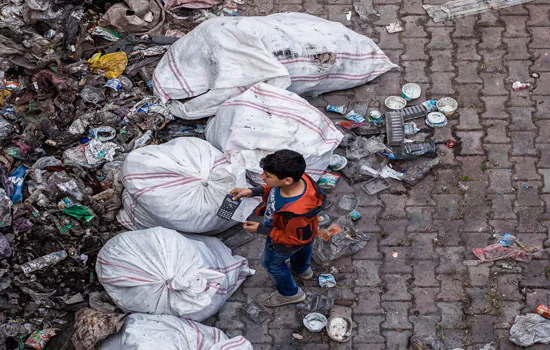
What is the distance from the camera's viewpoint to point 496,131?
4488 millimetres

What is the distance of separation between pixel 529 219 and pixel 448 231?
1.77 feet

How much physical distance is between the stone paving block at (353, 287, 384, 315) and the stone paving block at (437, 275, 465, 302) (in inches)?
14.6

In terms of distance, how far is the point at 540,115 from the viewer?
4.54 m

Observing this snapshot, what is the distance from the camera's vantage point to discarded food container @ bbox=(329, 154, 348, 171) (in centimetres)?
434

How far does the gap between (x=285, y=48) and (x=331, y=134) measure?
69 cm

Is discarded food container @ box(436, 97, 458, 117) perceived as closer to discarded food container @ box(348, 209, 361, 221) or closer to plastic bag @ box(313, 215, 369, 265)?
discarded food container @ box(348, 209, 361, 221)

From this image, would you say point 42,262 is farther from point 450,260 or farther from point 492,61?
point 492,61

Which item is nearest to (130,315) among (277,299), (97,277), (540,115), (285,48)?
(97,277)

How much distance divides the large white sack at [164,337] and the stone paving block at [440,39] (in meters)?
2.85

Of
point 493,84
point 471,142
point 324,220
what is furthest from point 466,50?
point 324,220

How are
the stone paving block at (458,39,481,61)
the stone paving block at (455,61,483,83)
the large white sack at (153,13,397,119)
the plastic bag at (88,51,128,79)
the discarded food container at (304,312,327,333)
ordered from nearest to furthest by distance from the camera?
1. the discarded food container at (304,312,327,333)
2. the large white sack at (153,13,397,119)
3. the plastic bag at (88,51,128,79)
4. the stone paving block at (455,61,483,83)
5. the stone paving block at (458,39,481,61)

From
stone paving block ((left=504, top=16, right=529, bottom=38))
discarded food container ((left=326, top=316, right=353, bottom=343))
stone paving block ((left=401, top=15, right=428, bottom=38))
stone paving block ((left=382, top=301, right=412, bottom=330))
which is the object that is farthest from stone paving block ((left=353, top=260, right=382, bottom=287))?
stone paving block ((left=504, top=16, right=529, bottom=38))

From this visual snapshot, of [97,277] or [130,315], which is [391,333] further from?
[97,277]

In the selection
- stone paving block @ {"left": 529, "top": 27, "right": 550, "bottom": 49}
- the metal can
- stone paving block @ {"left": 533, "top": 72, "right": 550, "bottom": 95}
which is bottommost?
stone paving block @ {"left": 533, "top": 72, "right": 550, "bottom": 95}
